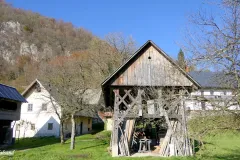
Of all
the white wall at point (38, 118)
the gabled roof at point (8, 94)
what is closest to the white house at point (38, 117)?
the white wall at point (38, 118)

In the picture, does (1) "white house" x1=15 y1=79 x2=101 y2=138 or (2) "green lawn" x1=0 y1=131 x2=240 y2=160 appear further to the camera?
(1) "white house" x1=15 y1=79 x2=101 y2=138

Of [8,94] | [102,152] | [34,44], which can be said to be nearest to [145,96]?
[102,152]

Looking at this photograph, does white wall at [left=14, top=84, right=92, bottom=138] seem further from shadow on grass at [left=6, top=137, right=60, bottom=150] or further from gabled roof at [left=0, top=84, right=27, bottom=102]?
gabled roof at [left=0, top=84, right=27, bottom=102]

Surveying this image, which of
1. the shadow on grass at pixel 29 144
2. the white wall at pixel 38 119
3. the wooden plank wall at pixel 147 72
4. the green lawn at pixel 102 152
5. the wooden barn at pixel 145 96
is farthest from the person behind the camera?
the white wall at pixel 38 119

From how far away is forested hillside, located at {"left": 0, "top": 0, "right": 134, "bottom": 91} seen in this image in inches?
2269

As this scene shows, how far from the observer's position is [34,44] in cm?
7931

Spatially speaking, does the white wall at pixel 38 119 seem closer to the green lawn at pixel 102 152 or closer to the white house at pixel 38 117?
the white house at pixel 38 117

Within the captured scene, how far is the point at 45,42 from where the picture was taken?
3226 inches

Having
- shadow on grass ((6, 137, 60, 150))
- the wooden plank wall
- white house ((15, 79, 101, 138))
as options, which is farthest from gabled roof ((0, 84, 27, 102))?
the wooden plank wall

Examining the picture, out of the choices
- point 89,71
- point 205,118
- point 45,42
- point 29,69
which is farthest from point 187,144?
point 45,42

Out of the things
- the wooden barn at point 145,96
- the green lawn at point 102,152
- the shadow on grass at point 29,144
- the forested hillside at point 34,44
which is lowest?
the shadow on grass at point 29,144

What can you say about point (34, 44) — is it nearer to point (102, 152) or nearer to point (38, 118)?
point (38, 118)

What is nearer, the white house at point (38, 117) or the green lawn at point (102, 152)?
the green lawn at point (102, 152)

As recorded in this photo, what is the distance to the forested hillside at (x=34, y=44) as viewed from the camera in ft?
189
